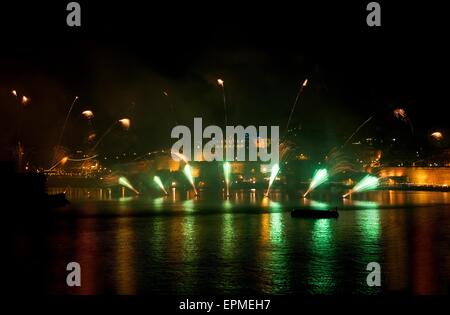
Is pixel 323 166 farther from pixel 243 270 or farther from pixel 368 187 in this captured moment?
pixel 243 270

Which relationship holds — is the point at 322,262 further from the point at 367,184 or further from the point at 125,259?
the point at 367,184

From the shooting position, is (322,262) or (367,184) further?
(367,184)

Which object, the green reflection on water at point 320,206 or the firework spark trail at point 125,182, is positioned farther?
the firework spark trail at point 125,182

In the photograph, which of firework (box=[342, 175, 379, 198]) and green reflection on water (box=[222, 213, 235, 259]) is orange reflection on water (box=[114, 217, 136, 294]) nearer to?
green reflection on water (box=[222, 213, 235, 259])

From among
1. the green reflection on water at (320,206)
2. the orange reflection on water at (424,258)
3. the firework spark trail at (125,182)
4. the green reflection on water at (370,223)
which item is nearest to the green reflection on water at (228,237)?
the green reflection on water at (370,223)

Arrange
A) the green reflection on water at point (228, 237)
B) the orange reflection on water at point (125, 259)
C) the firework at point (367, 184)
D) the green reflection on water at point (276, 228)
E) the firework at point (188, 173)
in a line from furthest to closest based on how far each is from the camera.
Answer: the firework at point (188, 173)
the firework at point (367, 184)
the green reflection on water at point (276, 228)
the green reflection on water at point (228, 237)
the orange reflection on water at point (125, 259)

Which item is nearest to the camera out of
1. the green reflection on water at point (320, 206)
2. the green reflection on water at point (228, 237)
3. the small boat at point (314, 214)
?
the green reflection on water at point (228, 237)

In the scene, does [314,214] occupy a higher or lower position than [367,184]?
lower

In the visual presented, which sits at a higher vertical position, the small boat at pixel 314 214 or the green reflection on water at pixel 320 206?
the green reflection on water at pixel 320 206

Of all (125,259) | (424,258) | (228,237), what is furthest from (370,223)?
(125,259)

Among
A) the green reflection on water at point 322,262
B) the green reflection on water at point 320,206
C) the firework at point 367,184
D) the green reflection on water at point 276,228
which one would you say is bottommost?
the green reflection on water at point 322,262

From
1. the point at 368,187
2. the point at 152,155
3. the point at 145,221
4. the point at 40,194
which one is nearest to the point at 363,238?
the point at 145,221

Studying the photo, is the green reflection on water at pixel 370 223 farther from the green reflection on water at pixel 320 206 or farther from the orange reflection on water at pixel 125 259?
the orange reflection on water at pixel 125 259
